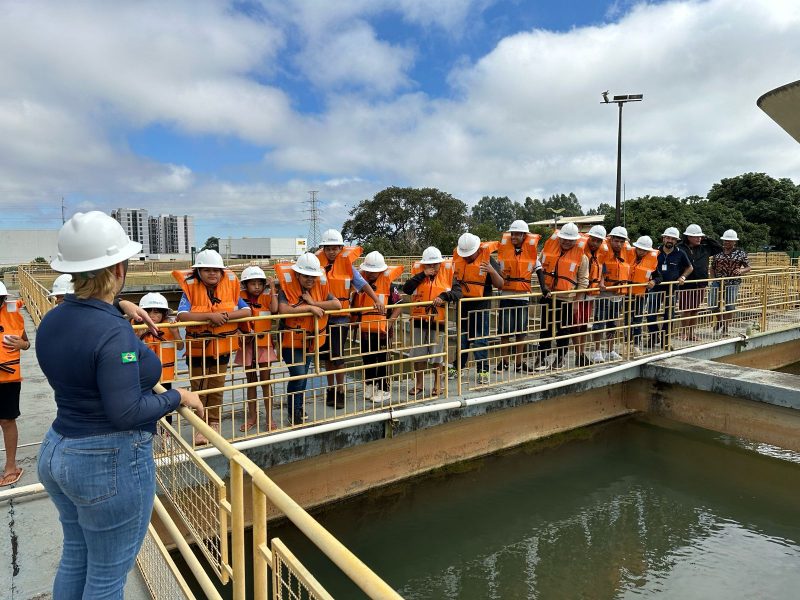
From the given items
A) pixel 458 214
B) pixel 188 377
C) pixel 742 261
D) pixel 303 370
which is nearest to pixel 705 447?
pixel 742 261

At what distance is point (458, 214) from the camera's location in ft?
178

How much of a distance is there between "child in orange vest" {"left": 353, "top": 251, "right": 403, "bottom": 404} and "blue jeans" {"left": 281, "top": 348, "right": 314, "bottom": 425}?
2.14 ft

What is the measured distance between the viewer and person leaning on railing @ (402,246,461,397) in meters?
5.88

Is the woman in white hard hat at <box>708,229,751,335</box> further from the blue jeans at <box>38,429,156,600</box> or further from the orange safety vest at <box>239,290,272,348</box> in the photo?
the blue jeans at <box>38,429,156,600</box>

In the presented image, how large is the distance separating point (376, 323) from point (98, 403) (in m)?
3.80

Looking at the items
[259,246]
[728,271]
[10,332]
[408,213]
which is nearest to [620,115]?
[728,271]

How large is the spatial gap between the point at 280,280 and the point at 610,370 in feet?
14.7

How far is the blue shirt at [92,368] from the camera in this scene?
1.83m

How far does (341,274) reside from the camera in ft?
19.0

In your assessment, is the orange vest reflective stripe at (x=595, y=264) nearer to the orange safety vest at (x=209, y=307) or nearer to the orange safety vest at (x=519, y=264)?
the orange safety vest at (x=519, y=264)

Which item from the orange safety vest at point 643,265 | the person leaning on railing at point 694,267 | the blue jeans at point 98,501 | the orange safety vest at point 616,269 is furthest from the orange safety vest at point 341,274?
the person leaning on railing at point 694,267

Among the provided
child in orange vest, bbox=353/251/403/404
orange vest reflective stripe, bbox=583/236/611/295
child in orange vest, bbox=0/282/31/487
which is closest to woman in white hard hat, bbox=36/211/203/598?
child in orange vest, bbox=0/282/31/487

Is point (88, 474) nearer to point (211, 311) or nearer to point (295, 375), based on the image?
point (211, 311)

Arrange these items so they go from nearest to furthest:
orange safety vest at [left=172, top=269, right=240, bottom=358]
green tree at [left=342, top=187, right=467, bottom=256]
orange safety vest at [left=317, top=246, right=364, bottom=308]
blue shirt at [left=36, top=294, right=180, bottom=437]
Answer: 1. blue shirt at [left=36, top=294, right=180, bottom=437]
2. orange safety vest at [left=172, top=269, right=240, bottom=358]
3. orange safety vest at [left=317, top=246, right=364, bottom=308]
4. green tree at [left=342, top=187, right=467, bottom=256]
